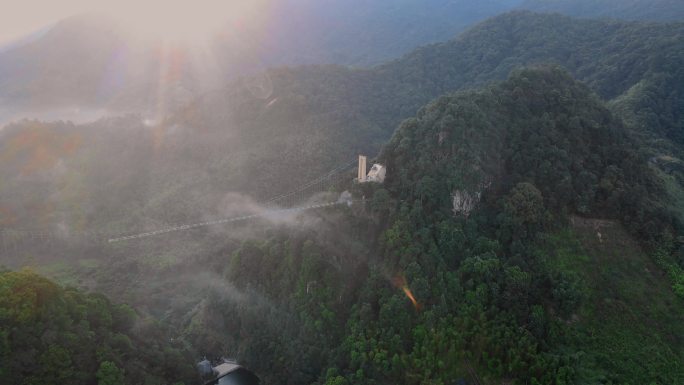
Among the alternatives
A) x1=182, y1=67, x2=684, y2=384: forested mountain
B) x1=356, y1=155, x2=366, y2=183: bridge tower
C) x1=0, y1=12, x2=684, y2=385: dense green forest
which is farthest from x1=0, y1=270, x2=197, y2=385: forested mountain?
Answer: x1=356, y1=155, x2=366, y2=183: bridge tower

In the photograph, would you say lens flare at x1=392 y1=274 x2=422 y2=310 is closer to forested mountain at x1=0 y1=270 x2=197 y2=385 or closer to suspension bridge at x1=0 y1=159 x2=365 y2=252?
forested mountain at x1=0 y1=270 x2=197 y2=385

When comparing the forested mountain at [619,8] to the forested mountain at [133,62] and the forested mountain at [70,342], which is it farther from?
the forested mountain at [70,342]

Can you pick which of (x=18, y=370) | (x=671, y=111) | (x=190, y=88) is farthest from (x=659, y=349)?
(x=190, y=88)

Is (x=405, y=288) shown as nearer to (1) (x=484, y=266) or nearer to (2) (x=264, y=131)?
(1) (x=484, y=266)

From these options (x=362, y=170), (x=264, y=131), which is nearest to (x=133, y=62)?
(x=264, y=131)

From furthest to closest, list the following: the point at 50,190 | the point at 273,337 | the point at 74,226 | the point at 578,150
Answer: the point at 50,190
the point at 74,226
the point at 578,150
the point at 273,337

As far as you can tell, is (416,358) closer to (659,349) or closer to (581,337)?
(581,337)

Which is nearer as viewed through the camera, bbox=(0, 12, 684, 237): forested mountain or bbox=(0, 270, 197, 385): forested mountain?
bbox=(0, 270, 197, 385): forested mountain
